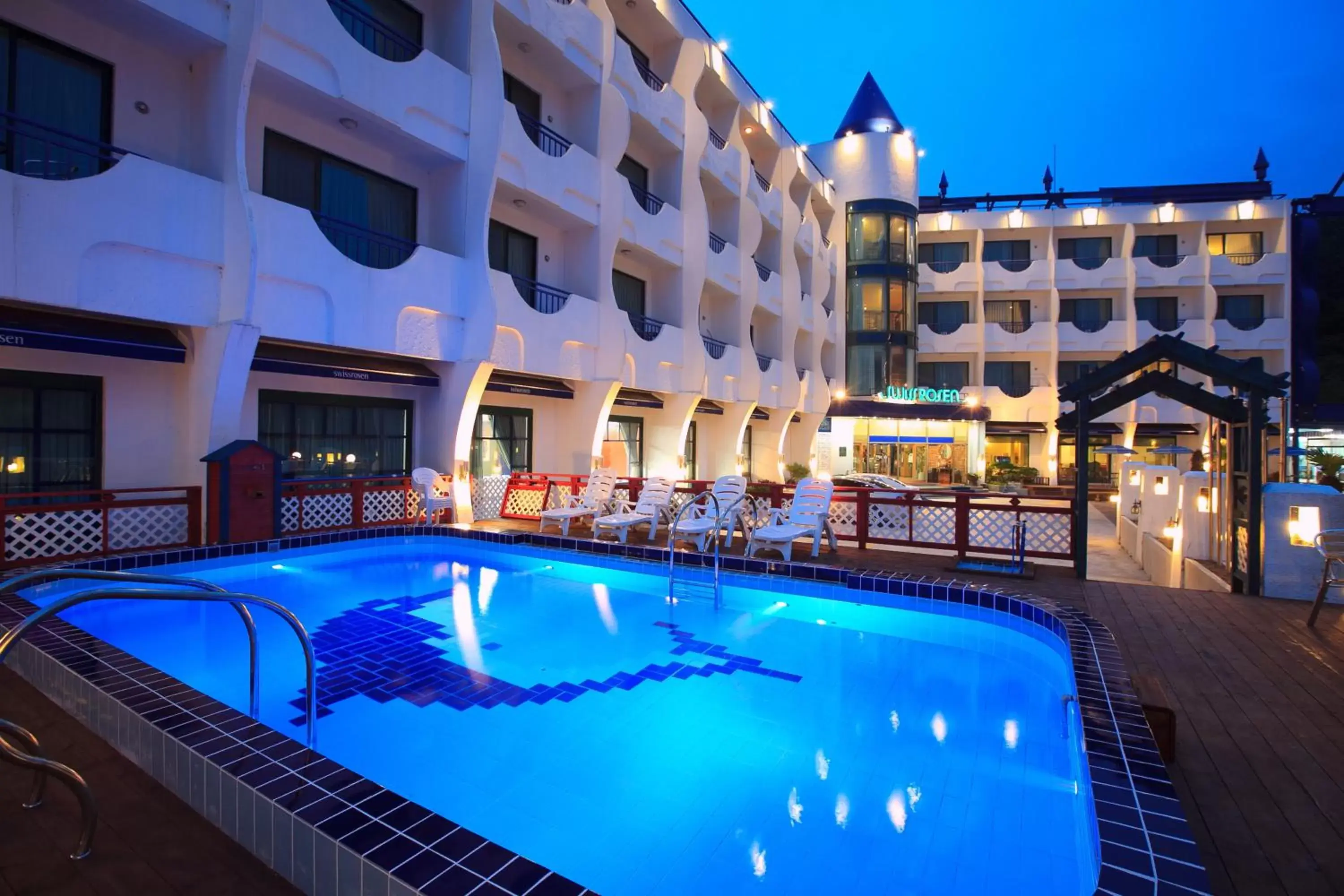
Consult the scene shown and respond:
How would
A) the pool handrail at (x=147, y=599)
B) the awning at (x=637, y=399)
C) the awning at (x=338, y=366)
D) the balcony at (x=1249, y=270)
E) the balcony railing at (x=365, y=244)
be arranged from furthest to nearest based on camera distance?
the balcony at (x=1249, y=270) < the awning at (x=637, y=399) < the balcony railing at (x=365, y=244) < the awning at (x=338, y=366) < the pool handrail at (x=147, y=599)

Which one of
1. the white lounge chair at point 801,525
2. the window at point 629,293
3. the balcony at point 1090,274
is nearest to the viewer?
the white lounge chair at point 801,525

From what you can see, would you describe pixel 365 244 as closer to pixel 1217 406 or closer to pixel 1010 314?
pixel 1217 406

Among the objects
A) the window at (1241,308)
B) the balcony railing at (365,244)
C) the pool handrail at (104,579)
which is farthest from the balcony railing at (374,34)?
the window at (1241,308)

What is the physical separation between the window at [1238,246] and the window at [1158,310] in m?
2.58

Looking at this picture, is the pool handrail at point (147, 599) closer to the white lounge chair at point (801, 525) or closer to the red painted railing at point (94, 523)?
the white lounge chair at point (801, 525)

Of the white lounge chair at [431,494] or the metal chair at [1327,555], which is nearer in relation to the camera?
the metal chair at [1327,555]

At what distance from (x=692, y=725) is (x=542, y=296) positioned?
12.9 m

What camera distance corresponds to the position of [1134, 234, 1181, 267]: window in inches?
1248

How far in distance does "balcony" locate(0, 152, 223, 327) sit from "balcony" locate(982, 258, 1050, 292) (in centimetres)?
3209

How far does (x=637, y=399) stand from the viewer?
19750mm

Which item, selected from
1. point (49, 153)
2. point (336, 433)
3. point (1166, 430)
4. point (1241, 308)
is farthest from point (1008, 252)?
point (49, 153)

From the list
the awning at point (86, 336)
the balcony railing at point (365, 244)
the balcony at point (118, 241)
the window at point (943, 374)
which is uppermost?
the window at point (943, 374)

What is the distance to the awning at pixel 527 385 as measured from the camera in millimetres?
14242

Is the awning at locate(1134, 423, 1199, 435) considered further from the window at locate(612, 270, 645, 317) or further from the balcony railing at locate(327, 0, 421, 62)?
the balcony railing at locate(327, 0, 421, 62)
